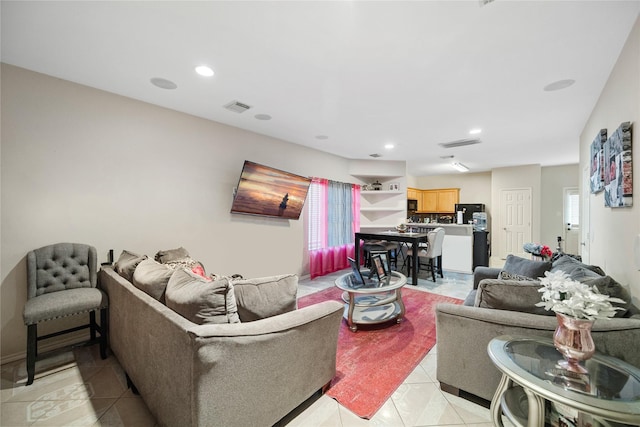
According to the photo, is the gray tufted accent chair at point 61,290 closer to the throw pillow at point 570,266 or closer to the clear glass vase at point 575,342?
the clear glass vase at point 575,342

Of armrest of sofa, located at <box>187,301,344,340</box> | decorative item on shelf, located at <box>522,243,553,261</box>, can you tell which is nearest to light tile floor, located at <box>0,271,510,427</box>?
armrest of sofa, located at <box>187,301,344,340</box>

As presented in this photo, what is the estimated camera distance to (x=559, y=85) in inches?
100

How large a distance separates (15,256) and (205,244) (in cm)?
166

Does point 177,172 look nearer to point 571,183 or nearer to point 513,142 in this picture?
point 513,142

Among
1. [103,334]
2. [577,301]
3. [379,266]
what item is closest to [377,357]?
[379,266]

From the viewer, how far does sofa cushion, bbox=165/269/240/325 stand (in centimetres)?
144

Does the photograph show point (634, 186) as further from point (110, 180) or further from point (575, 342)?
point (110, 180)

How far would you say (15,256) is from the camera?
2287mm

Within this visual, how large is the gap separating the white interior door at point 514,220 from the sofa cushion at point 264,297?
7.39 m

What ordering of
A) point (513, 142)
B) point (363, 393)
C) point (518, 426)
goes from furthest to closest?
→ point (513, 142) < point (363, 393) < point (518, 426)

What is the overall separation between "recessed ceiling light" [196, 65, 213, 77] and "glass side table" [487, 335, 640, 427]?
292 cm

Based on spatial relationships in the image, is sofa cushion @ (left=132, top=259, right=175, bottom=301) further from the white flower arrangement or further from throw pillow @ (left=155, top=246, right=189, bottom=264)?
the white flower arrangement

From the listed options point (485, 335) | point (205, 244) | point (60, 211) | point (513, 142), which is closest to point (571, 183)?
point (513, 142)

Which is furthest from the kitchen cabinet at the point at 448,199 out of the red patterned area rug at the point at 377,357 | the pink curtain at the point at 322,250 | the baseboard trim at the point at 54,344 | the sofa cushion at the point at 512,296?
the baseboard trim at the point at 54,344
